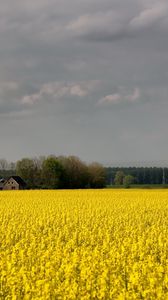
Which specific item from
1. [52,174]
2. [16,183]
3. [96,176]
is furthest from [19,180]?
[96,176]

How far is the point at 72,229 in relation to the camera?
18.4 m

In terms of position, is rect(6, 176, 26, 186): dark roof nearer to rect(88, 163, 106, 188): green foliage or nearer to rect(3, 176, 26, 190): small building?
rect(3, 176, 26, 190): small building

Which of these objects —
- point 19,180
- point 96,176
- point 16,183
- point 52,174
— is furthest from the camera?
point 96,176

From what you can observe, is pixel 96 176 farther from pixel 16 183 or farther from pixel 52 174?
pixel 16 183

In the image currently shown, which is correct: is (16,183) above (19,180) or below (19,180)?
below

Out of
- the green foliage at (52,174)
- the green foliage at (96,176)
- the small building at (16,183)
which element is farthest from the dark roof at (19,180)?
the green foliage at (96,176)

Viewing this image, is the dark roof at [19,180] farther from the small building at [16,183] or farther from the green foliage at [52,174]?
the green foliage at [52,174]

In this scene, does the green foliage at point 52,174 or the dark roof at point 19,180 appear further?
the dark roof at point 19,180

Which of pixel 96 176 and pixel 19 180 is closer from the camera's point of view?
pixel 19 180

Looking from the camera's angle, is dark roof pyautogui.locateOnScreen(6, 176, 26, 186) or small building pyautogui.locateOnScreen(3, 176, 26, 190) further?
dark roof pyautogui.locateOnScreen(6, 176, 26, 186)

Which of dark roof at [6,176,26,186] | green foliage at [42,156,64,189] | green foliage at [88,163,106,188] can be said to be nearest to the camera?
green foliage at [42,156,64,189]

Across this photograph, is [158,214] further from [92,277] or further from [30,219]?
[92,277]

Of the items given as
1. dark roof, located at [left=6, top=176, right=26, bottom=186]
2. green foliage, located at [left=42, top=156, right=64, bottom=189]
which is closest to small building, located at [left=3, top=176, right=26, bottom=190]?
dark roof, located at [left=6, top=176, right=26, bottom=186]

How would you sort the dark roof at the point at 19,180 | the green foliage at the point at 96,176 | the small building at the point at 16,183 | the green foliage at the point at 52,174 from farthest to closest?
the green foliage at the point at 96,176, the dark roof at the point at 19,180, the small building at the point at 16,183, the green foliage at the point at 52,174
